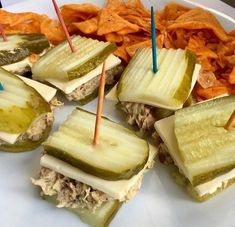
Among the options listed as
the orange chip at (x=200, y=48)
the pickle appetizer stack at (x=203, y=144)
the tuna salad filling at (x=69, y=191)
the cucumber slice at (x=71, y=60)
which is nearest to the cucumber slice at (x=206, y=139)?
the pickle appetizer stack at (x=203, y=144)

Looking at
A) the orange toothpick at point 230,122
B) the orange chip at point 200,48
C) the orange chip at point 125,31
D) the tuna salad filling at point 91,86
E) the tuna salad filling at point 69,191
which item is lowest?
the tuna salad filling at point 69,191

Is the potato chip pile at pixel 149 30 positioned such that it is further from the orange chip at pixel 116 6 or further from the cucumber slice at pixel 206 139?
the cucumber slice at pixel 206 139

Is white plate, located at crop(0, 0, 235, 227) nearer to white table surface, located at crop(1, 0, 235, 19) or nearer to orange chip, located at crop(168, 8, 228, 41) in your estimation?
Answer: orange chip, located at crop(168, 8, 228, 41)

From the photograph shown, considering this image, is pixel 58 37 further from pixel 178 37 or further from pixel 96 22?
pixel 178 37

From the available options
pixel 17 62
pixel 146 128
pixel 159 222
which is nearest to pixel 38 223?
pixel 159 222

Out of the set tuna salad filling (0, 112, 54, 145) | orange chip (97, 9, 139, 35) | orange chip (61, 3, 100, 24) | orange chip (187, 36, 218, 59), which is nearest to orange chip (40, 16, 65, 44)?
orange chip (61, 3, 100, 24)

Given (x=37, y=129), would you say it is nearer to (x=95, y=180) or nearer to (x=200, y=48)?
(x=95, y=180)
